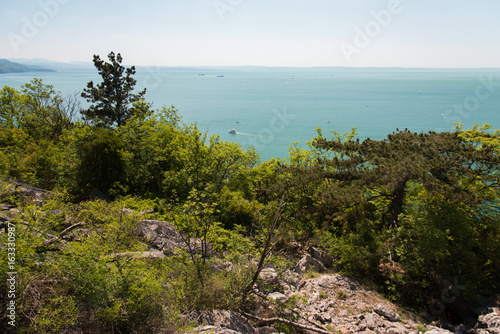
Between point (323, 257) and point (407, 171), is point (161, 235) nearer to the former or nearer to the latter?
point (323, 257)

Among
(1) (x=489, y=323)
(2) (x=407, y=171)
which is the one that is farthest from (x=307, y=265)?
(1) (x=489, y=323)

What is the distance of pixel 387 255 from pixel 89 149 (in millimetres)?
17363

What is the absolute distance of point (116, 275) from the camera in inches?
247

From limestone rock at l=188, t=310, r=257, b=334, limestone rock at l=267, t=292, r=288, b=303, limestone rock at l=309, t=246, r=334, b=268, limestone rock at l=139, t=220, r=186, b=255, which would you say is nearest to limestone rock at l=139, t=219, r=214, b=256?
limestone rock at l=139, t=220, r=186, b=255

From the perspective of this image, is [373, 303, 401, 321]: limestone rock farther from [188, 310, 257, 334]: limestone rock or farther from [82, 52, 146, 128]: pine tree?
[82, 52, 146, 128]: pine tree

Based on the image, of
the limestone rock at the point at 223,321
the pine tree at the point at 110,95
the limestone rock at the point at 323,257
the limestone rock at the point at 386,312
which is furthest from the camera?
the pine tree at the point at 110,95

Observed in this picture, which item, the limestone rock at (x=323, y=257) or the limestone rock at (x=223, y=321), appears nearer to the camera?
the limestone rock at (x=223, y=321)

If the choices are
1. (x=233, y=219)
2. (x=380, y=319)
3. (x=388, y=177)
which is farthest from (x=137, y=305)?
(x=233, y=219)

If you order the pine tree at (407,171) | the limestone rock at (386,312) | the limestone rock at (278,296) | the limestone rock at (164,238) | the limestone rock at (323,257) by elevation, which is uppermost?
the pine tree at (407,171)

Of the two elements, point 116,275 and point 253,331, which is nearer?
point 116,275

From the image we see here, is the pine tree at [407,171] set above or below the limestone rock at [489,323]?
above

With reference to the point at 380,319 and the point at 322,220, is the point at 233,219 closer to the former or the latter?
the point at 322,220

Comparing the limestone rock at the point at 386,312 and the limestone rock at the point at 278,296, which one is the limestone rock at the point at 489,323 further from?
the limestone rock at the point at 278,296

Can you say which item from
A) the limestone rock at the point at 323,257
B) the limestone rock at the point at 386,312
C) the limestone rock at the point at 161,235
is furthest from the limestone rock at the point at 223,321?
the limestone rock at the point at 323,257
